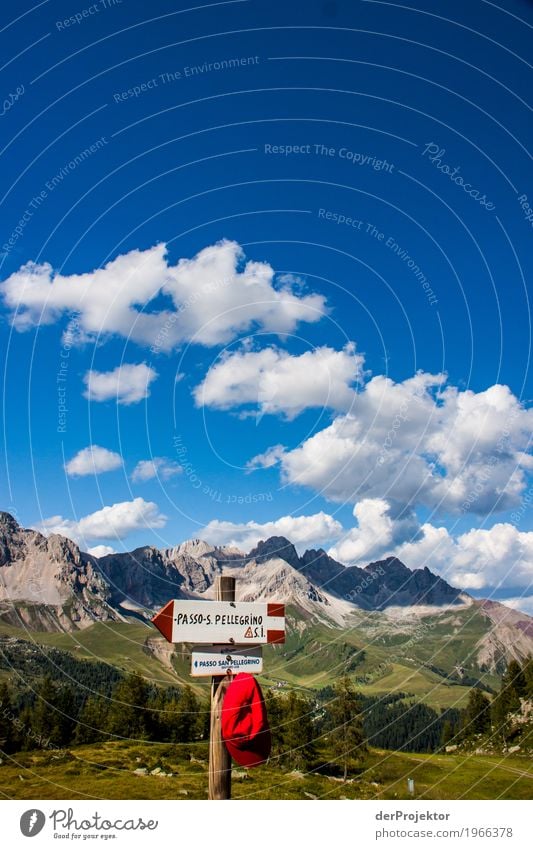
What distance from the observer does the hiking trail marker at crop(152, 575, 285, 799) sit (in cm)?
775

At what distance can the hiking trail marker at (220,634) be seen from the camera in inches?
305

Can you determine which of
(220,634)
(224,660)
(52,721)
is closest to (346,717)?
(52,721)

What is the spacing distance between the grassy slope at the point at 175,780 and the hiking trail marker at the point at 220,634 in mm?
20744

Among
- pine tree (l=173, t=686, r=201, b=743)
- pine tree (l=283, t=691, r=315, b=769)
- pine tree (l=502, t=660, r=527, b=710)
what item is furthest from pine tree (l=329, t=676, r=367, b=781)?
pine tree (l=502, t=660, r=527, b=710)

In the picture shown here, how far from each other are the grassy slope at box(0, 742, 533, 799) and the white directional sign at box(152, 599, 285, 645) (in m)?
20.8

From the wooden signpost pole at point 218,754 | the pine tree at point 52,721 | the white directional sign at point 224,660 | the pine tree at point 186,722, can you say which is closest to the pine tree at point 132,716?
the pine tree at point 186,722

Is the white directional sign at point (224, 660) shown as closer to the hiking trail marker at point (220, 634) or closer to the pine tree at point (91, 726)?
the hiking trail marker at point (220, 634)

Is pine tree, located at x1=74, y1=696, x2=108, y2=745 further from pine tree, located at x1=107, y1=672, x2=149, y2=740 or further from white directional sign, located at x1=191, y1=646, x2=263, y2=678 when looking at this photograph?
white directional sign, located at x1=191, y1=646, x2=263, y2=678
